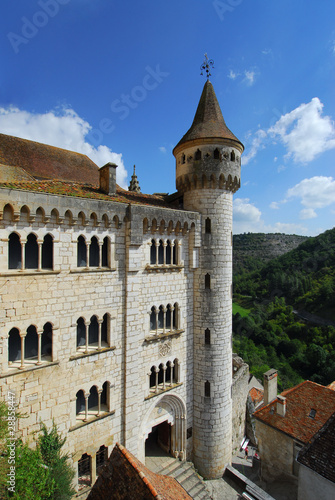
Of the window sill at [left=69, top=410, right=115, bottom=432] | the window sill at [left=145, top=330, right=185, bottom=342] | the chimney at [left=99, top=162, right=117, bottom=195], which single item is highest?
the chimney at [left=99, top=162, right=117, bottom=195]

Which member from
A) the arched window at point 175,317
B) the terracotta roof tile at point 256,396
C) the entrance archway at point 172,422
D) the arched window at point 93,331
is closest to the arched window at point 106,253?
the arched window at point 93,331

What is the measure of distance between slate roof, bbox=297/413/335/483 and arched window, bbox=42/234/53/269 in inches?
526

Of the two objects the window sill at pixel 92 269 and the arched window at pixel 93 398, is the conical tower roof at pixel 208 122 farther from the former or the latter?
the arched window at pixel 93 398

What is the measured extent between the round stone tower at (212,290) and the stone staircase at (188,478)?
81 cm

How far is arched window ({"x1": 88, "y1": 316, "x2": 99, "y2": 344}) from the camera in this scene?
12.4m

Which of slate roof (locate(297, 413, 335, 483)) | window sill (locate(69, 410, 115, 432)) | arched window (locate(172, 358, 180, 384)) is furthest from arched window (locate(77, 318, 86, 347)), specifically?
slate roof (locate(297, 413, 335, 483))

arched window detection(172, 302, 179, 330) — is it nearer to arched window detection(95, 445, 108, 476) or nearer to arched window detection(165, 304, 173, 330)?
arched window detection(165, 304, 173, 330)

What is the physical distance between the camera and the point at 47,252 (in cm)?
1089

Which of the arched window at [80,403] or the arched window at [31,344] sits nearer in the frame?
the arched window at [31,344]

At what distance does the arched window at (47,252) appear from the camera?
10789mm

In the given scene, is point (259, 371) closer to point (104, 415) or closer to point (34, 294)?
point (104, 415)

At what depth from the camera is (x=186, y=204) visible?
17266 mm

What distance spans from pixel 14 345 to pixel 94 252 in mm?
4743

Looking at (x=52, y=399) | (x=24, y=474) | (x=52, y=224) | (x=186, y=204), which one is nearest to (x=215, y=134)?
(x=186, y=204)
